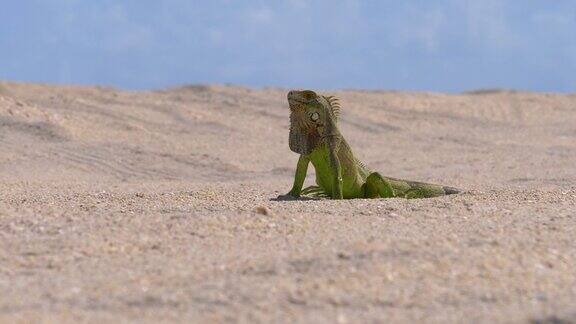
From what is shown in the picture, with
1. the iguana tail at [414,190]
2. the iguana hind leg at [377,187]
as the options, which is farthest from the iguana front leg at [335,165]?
the iguana tail at [414,190]

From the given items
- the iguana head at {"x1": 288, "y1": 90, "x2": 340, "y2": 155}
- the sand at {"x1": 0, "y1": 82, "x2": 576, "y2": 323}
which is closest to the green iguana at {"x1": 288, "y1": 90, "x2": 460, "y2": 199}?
the iguana head at {"x1": 288, "y1": 90, "x2": 340, "y2": 155}

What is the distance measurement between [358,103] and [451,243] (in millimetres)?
20512

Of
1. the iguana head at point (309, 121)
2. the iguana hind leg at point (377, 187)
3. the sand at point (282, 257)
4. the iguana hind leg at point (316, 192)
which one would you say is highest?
the iguana head at point (309, 121)

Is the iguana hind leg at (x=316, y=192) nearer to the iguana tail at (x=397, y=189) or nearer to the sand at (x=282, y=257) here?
the iguana tail at (x=397, y=189)

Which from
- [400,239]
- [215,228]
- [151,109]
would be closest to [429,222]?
[400,239]

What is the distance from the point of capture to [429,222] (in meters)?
6.84

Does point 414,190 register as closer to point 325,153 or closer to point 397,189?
point 397,189

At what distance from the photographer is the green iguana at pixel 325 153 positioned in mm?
8398

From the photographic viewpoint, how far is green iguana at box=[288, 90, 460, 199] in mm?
8398

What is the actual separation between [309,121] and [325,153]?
11.0 inches

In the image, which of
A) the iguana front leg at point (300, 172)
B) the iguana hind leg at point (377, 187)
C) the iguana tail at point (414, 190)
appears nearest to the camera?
the iguana front leg at point (300, 172)

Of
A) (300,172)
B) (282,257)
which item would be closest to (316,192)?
(300,172)

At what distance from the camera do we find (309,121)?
27.6 feet

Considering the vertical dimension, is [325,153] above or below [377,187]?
above
